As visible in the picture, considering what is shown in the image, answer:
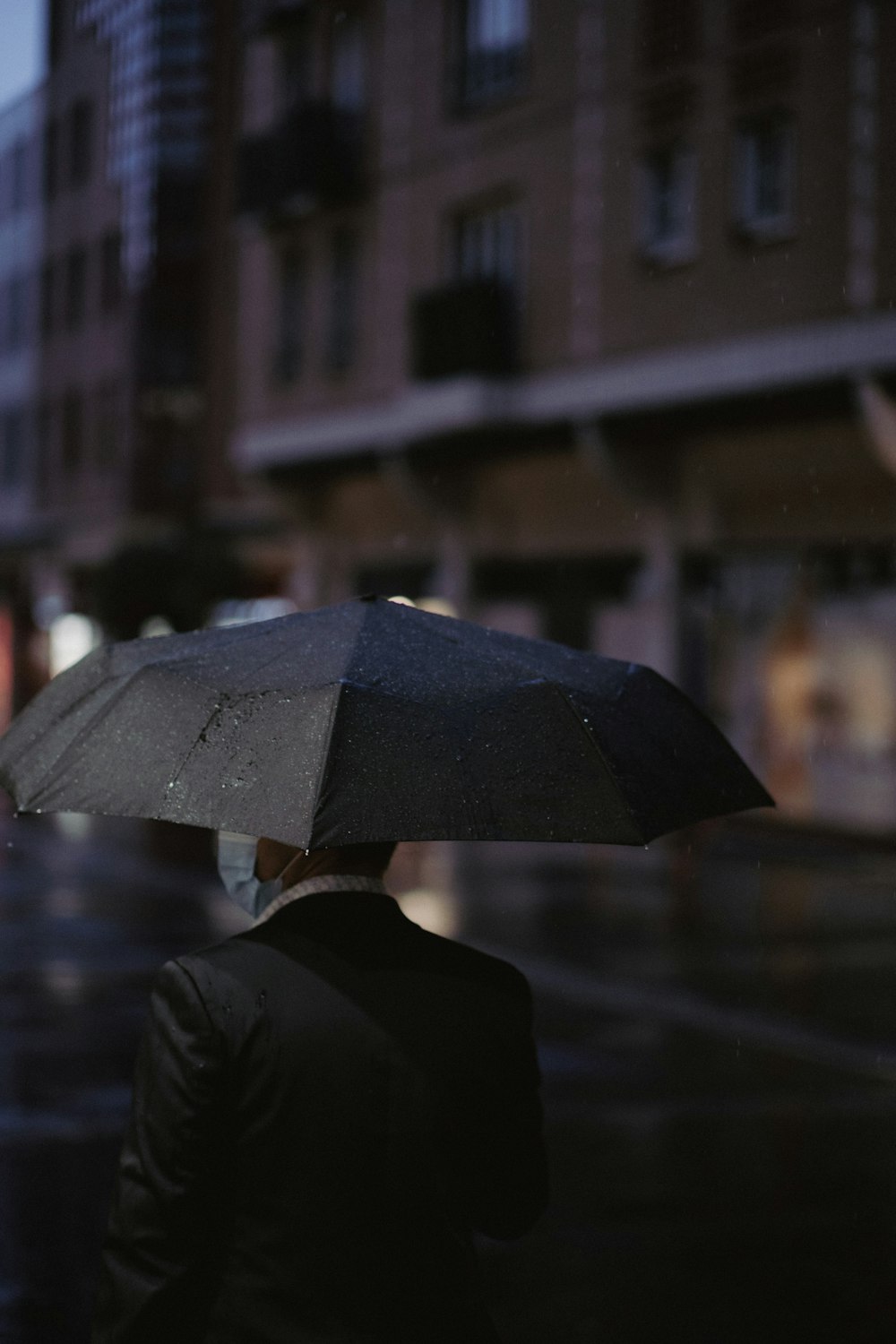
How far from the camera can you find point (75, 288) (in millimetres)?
43844

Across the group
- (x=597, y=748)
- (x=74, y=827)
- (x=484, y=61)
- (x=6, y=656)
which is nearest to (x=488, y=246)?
(x=484, y=61)

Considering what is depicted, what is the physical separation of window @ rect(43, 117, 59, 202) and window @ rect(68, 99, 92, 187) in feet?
3.62

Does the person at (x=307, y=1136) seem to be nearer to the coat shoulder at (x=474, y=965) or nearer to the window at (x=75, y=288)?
the coat shoulder at (x=474, y=965)

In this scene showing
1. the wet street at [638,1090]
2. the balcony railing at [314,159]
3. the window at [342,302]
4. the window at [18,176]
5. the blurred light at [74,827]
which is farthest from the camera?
the window at [18,176]

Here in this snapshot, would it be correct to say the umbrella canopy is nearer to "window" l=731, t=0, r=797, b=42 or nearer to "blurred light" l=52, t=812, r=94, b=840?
"blurred light" l=52, t=812, r=94, b=840

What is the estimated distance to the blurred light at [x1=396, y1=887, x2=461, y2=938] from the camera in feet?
41.8

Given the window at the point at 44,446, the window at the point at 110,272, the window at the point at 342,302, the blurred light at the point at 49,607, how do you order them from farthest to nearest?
the window at the point at 44,446 < the blurred light at the point at 49,607 < the window at the point at 110,272 < the window at the point at 342,302

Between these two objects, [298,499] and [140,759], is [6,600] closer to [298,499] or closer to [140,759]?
[298,499]

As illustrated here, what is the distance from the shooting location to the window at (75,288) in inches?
1704

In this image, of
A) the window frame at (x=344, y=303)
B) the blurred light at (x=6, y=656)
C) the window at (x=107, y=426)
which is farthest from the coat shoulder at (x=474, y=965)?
the blurred light at (x=6, y=656)

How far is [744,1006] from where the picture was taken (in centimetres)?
962

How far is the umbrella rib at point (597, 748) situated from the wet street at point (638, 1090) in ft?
8.49

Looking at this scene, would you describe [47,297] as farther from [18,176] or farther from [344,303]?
[344,303]

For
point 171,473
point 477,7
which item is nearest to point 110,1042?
point 477,7
